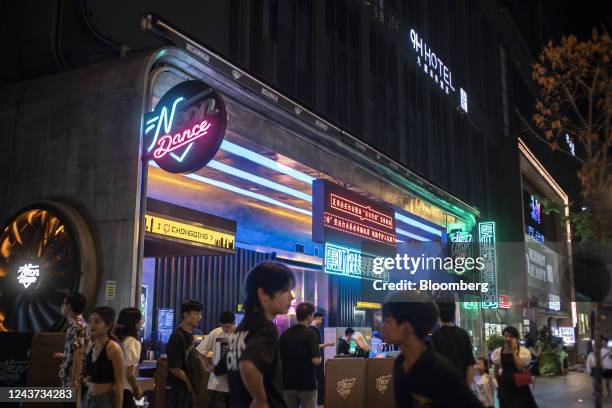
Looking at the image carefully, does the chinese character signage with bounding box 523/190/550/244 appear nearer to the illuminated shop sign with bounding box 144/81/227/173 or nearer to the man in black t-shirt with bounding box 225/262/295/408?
→ the illuminated shop sign with bounding box 144/81/227/173

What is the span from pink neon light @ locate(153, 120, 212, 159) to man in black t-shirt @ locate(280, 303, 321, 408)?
296 cm

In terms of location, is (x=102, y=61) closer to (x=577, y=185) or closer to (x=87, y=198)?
(x=87, y=198)

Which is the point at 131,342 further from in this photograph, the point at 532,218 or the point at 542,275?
the point at 542,275

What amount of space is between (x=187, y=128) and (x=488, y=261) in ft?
61.9

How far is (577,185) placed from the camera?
5781cm

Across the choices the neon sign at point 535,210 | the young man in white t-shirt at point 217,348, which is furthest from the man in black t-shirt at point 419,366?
the neon sign at point 535,210

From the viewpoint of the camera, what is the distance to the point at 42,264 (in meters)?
8.88

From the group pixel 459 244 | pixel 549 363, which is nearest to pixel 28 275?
pixel 459 244

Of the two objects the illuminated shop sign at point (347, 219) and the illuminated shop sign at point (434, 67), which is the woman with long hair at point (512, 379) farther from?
the illuminated shop sign at point (434, 67)

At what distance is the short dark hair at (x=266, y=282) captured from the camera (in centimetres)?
362

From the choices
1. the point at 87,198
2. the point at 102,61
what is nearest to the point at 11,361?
the point at 87,198

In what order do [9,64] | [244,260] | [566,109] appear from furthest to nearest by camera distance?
1. [244,260]
2. [9,64]
3. [566,109]

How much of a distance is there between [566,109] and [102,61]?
738 centimetres

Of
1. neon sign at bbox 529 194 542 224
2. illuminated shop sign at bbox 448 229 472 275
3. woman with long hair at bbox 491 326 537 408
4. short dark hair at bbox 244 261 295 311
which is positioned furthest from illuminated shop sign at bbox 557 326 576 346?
short dark hair at bbox 244 261 295 311
